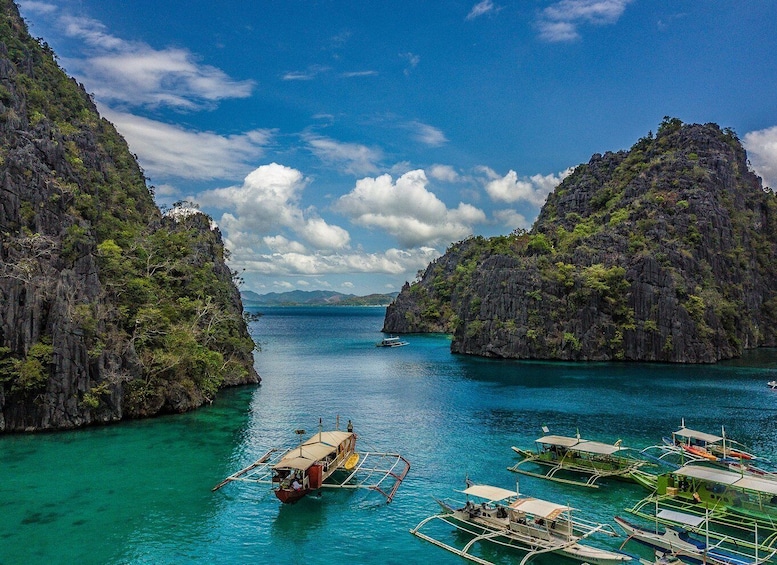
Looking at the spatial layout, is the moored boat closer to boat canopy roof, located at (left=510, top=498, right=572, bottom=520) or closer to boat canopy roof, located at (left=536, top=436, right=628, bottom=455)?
boat canopy roof, located at (left=510, top=498, right=572, bottom=520)

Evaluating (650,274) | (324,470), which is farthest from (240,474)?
(650,274)

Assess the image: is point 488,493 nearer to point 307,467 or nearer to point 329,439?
point 307,467

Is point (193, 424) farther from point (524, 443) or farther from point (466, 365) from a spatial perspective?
point (466, 365)

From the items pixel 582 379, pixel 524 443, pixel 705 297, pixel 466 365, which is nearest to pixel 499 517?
pixel 524 443

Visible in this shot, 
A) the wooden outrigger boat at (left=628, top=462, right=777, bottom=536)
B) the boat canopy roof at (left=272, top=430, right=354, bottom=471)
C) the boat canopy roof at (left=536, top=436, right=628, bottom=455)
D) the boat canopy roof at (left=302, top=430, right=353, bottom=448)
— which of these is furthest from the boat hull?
the wooden outrigger boat at (left=628, top=462, right=777, bottom=536)

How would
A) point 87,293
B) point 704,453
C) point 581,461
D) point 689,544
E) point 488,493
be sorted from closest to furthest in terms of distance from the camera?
point 689,544, point 488,493, point 581,461, point 704,453, point 87,293
